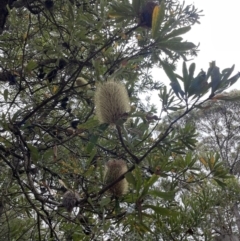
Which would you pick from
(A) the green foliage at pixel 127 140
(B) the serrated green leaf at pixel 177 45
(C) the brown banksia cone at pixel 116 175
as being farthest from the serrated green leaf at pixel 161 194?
(B) the serrated green leaf at pixel 177 45

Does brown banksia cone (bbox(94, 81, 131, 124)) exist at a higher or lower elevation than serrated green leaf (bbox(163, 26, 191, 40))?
lower

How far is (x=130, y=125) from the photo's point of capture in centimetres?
138

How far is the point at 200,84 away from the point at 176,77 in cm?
9

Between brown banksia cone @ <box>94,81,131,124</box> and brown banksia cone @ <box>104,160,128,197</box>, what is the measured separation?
0.49 ft

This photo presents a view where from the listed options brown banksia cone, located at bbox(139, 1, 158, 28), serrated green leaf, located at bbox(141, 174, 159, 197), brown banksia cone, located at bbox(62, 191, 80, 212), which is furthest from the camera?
brown banksia cone, located at bbox(139, 1, 158, 28)

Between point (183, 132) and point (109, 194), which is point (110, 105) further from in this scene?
point (183, 132)

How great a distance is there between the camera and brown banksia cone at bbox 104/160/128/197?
3.27ft

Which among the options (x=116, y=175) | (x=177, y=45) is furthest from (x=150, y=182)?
(x=177, y=45)

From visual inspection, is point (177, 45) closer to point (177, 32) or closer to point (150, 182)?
point (177, 32)

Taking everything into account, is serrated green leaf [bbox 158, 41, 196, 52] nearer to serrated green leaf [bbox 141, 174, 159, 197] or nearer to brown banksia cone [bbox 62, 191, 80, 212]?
serrated green leaf [bbox 141, 174, 159, 197]

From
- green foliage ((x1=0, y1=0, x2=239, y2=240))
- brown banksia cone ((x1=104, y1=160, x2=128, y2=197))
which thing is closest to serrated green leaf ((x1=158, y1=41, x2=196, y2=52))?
green foliage ((x1=0, y1=0, x2=239, y2=240))

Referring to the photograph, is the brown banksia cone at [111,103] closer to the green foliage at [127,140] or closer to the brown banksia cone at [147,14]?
the green foliage at [127,140]

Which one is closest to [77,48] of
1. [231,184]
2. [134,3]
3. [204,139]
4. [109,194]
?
[134,3]

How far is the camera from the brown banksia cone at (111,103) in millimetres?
921
